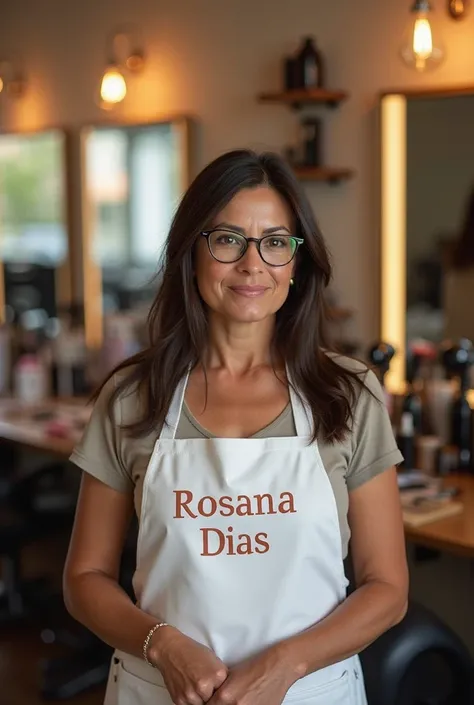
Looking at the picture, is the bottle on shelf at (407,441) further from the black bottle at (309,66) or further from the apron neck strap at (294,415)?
the black bottle at (309,66)

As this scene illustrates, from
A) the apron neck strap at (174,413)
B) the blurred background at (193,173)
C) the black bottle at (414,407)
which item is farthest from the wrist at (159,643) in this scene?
the black bottle at (414,407)

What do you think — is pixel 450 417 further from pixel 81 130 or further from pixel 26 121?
pixel 26 121

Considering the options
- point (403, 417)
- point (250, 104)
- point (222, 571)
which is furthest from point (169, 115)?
point (222, 571)

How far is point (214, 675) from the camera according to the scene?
1366 mm

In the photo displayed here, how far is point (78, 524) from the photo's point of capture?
5.10 feet

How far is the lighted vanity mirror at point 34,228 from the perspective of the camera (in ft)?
14.5

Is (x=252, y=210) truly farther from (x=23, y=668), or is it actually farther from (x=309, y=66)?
(x=23, y=668)

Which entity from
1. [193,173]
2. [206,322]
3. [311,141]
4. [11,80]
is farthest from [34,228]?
[206,322]

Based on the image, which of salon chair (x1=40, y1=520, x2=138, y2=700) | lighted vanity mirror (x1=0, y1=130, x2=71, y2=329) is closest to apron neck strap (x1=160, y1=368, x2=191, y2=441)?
salon chair (x1=40, y1=520, x2=138, y2=700)

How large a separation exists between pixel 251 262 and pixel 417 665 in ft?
2.88

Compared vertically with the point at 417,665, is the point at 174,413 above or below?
above

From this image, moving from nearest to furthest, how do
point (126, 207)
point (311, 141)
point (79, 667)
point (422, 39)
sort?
point (422, 39) → point (79, 667) → point (311, 141) → point (126, 207)

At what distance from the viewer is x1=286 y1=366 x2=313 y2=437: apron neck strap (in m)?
1.52

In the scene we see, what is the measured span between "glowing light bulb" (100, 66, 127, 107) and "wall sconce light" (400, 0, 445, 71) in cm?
129
